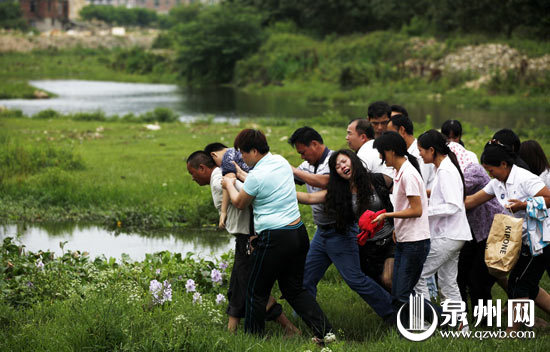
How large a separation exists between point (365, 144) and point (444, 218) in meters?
1.15

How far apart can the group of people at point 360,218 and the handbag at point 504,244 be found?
0.62 feet

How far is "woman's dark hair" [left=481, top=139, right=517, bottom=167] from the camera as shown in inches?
230

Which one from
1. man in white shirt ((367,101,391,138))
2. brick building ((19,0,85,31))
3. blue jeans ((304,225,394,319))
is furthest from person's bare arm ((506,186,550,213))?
brick building ((19,0,85,31))

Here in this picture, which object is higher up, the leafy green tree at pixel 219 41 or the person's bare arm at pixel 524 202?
the leafy green tree at pixel 219 41

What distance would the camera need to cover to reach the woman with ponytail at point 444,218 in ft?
19.6

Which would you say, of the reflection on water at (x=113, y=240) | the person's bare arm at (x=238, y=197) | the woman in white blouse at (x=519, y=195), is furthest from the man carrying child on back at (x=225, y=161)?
the reflection on water at (x=113, y=240)

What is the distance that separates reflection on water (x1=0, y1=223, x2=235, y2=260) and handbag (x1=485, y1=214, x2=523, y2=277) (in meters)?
5.57

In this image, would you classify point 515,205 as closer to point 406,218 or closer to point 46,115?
point 406,218

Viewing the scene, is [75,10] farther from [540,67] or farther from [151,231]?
[151,231]

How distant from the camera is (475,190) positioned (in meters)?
6.66

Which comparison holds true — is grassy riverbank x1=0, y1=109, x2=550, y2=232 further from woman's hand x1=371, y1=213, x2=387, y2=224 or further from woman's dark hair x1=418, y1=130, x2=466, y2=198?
woman's hand x1=371, y1=213, x2=387, y2=224

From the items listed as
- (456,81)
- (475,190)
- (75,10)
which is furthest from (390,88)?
(75,10)

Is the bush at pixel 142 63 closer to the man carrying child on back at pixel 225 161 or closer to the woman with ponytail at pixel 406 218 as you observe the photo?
the man carrying child on back at pixel 225 161

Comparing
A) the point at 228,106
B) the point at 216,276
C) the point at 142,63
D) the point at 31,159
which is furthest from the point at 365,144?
the point at 142,63
